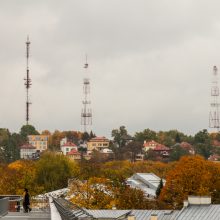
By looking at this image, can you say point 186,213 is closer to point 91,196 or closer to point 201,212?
point 201,212

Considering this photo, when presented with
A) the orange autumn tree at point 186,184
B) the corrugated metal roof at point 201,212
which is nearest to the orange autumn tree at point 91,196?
the orange autumn tree at point 186,184

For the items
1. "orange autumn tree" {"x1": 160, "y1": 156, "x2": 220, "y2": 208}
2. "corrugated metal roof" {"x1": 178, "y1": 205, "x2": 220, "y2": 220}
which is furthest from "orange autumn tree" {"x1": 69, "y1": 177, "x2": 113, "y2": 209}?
"corrugated metal roof" {"x1": 178, "y1": 205, "x2": 220, "y2": 220}

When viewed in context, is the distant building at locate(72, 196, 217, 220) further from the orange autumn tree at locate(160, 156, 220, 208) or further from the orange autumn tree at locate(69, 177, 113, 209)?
the orange autumn tree at locate(160, 156, 220, 208)

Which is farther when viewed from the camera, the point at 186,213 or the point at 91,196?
the point at 91,196

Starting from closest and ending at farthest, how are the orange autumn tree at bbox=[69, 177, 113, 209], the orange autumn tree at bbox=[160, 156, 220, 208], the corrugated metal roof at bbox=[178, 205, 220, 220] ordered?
the corrugated metal roof at bbox=[178, 205, 220, 220] → the orange autumn tree at bbox=[69, 177, 113, 209] → the orange autumn tree at bbox=[160, 156, 220, 208]

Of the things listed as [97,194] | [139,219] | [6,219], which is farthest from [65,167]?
[6,219]

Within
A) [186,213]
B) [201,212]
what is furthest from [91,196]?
[201,212]

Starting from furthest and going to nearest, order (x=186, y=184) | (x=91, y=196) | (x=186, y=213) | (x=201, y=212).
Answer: (x=186, y=184) → (x=91, y=196) → (x=201, y=212) → (x=186, y=213)

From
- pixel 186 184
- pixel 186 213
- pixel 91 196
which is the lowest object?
pixel 186 213

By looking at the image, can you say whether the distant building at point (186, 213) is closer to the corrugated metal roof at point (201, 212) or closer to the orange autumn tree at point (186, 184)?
the corrugated metal roof at point (201, 212)

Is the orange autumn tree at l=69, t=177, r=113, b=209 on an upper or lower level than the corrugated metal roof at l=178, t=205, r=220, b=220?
upper

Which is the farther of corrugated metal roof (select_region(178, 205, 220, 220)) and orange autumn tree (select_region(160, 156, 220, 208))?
orange autumn tree (select_region(160, 156, 220, 208))

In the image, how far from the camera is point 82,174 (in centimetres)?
12450

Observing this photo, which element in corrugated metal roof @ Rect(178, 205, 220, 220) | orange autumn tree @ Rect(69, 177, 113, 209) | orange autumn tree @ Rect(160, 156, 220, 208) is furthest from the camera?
orange autumn tree @ Rect(160, 156, 220, 208)
